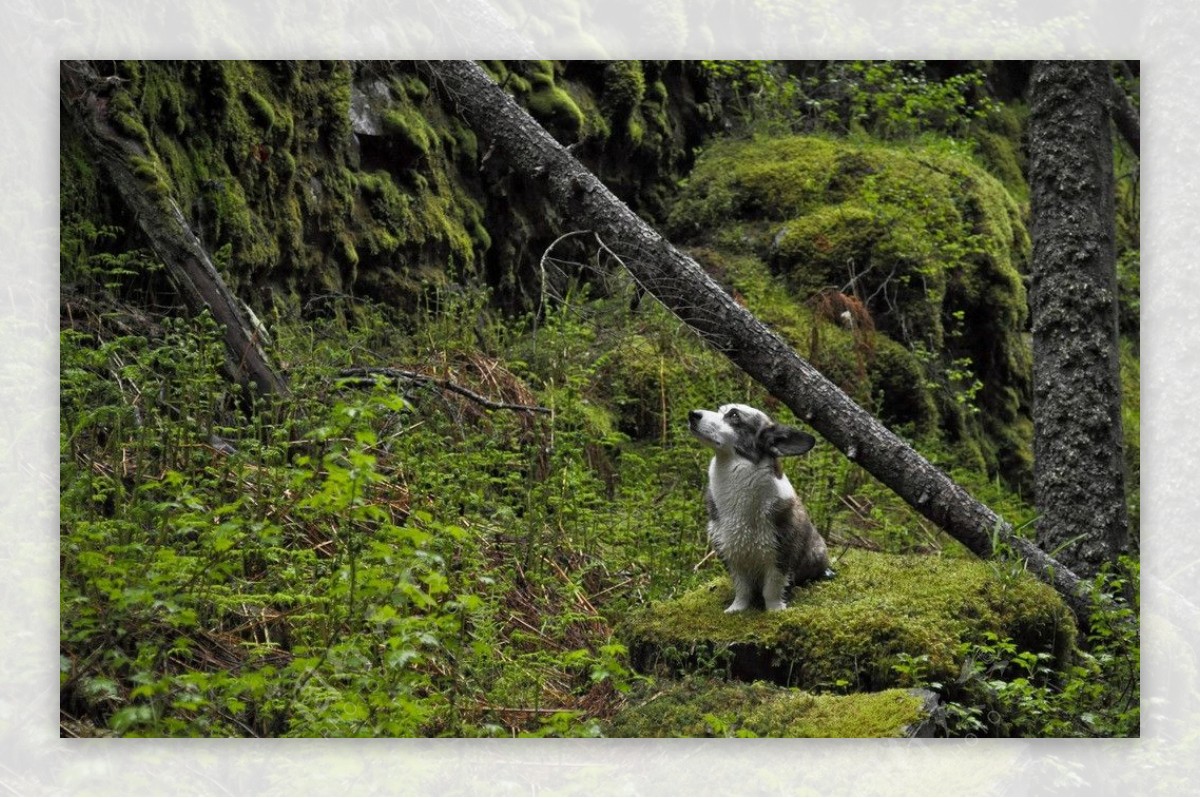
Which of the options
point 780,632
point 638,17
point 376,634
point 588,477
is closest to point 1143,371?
point 780,632

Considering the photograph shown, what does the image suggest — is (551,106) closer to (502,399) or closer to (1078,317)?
(502,399)

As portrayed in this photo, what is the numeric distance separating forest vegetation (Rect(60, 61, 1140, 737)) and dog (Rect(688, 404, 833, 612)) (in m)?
0.34

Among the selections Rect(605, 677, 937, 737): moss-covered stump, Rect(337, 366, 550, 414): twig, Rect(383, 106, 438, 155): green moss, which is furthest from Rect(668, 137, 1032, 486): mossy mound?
Rect(605, 677, 937, 737): moss-covered stump

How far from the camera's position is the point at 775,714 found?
177 inches

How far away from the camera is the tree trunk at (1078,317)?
5.73 meters

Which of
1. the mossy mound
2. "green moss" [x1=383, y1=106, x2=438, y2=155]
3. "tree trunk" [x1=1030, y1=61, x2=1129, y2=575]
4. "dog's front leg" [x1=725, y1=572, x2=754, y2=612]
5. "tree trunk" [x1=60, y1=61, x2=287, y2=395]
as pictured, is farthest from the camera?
the mossy mound

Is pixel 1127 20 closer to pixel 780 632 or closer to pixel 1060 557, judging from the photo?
pixel 1060 557

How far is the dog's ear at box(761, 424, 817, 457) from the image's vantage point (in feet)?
15.3

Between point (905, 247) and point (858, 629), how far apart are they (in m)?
4.12

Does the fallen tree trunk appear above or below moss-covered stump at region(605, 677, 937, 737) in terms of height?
above

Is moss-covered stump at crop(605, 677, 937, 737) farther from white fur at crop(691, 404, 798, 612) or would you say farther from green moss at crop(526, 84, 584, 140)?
green moss at crop(526, 84, 584, 140)

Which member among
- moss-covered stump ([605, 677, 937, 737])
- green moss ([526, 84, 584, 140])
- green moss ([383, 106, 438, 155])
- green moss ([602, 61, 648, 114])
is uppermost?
green moss ([602, 61, 648, 114])

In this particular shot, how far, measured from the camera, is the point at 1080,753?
4.73m

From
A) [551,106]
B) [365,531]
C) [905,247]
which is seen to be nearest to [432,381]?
[365,531]
